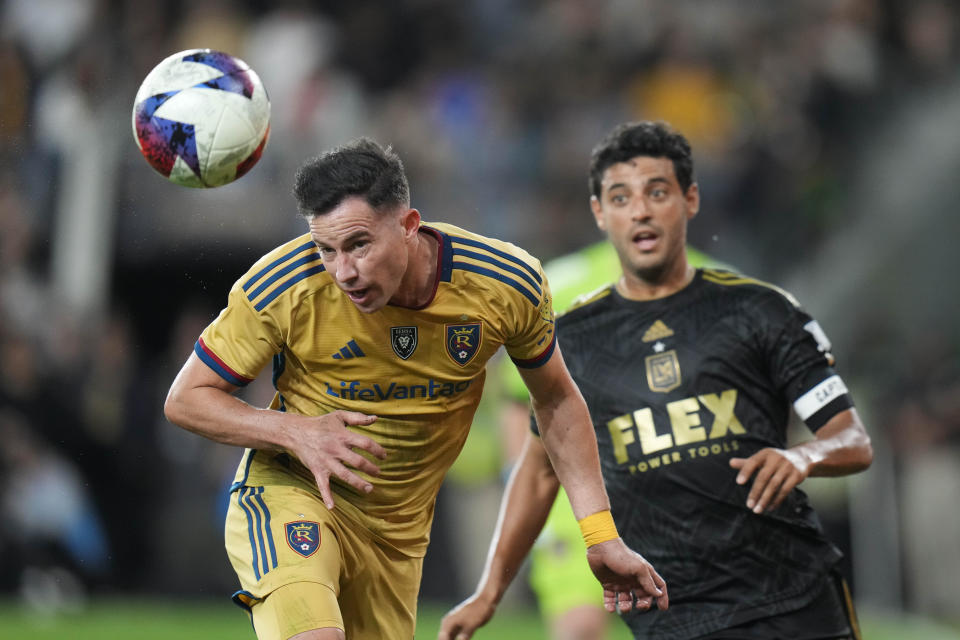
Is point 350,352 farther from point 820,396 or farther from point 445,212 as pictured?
point 445,212

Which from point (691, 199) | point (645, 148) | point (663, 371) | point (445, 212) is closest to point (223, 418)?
point (663, 371)

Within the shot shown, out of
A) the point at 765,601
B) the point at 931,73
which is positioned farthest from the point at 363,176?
the point at 931,73

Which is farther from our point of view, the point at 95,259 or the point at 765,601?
the point at 95,259

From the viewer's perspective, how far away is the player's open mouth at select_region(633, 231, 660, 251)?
5289 mm

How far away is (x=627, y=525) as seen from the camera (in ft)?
16.7

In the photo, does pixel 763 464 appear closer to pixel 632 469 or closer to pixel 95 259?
pixel 632 469

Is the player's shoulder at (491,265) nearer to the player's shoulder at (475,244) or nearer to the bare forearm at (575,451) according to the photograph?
the player's shoulder at (475,244)

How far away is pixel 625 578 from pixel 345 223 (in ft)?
5.01

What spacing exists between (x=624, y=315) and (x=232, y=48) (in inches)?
316

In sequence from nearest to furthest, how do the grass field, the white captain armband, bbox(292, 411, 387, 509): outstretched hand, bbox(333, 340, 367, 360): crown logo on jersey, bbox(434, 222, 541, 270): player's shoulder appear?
bbox(292, 411, 387, 509): outstretched hand → bbox(333, 340, 367, 360): crown logo on jersey → bbox(434, 222, 541, 270): player's shoulder → the white captain armband → the grass field

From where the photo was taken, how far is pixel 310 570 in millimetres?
4453

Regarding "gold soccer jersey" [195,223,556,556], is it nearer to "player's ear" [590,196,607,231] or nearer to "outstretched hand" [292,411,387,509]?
"outstretched hand" [292,411,387,509]

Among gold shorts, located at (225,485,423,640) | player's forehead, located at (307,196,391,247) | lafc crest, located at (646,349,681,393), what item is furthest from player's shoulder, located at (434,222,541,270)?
gold shorts, located at (225,485,423,640)

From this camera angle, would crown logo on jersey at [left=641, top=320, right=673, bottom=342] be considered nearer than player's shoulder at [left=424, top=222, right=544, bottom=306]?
No
